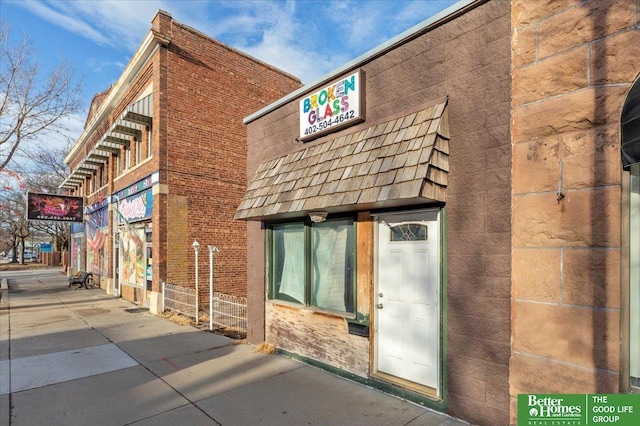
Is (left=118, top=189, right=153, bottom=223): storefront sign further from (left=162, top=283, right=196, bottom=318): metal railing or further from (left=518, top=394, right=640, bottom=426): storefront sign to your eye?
(left=518, top=394, right=640, bottom=426): storefront sign

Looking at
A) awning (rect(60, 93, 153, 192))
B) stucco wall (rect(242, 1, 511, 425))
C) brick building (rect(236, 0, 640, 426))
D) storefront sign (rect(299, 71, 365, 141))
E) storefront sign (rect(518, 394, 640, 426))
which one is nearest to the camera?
storefront sign (rect(518, 394, 640, 426))

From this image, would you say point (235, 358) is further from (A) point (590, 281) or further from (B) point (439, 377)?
(A) point (590, 281)

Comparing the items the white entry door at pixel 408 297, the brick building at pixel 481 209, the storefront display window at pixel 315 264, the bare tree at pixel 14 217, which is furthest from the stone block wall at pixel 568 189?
the bare tree at pixel 14 217

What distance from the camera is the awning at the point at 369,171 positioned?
13.4 feet

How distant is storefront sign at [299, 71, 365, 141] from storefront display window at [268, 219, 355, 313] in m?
1.52

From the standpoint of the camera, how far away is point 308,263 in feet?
20.2

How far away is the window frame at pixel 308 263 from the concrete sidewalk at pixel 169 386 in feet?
3.16

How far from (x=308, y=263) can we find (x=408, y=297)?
2028 millimetres

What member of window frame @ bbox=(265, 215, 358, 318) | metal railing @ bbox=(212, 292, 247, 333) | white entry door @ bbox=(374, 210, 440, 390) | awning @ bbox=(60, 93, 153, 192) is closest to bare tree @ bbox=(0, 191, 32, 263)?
awning @ bbox=(60, 93, 153, 192)

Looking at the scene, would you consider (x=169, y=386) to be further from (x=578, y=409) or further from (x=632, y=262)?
(x=632, y=262)

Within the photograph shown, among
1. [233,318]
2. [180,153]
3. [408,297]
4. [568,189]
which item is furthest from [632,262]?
[180,153]

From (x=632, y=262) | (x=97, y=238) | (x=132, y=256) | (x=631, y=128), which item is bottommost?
(x=132, y=256)

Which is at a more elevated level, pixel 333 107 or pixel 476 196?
pixel 333 107

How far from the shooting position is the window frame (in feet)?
17.5
